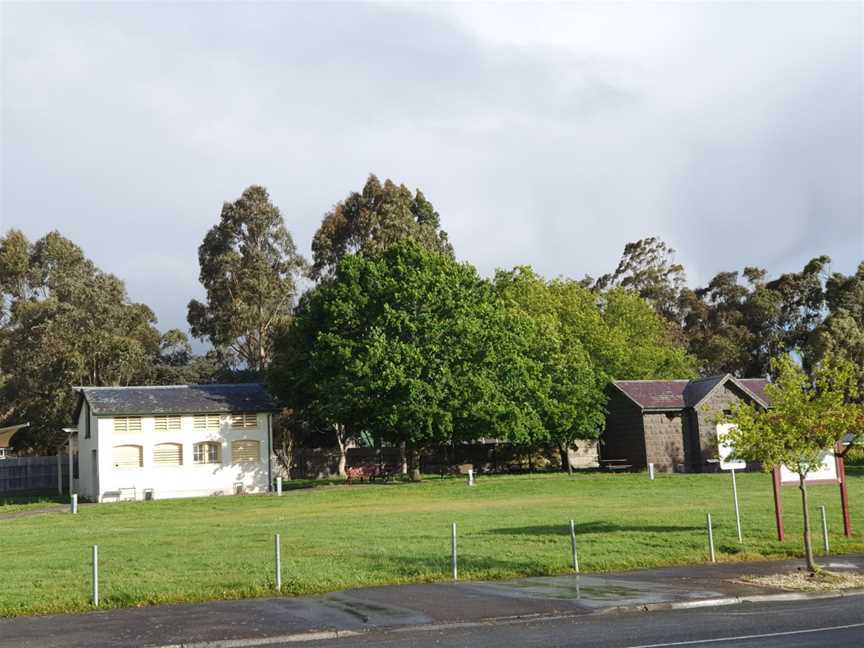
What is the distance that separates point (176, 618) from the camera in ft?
51.2

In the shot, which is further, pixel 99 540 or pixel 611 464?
pixel 611 464

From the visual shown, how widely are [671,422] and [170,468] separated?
2878 cm

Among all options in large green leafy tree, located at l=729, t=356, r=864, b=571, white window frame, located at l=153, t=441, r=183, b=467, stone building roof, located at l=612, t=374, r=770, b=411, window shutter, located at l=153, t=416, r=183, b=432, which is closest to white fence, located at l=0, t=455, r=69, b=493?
white window frame, located at l=153, t=441, r=183, b=467

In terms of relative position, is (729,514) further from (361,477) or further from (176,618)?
(361,477)

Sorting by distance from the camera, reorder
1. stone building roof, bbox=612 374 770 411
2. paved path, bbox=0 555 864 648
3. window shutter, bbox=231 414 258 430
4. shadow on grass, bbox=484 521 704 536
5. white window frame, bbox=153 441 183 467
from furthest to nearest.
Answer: stone building roof, bbox=612 374 770 411 < window shutter, bbox=231 414 258 430 < white window frame, bbox=153 441 183 467 < shadow on grass, bbox=484 521 704 536 < paved path, bbox=0 555 864 648

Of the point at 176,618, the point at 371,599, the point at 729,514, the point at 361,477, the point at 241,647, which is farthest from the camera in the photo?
the point at 361,477

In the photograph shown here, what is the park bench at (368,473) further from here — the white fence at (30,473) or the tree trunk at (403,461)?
the white fence at (30,473)

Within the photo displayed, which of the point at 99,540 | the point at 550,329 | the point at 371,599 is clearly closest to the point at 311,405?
the point at 550,329

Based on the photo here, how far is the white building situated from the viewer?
50531 mm

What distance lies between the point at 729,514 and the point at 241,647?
20051mm

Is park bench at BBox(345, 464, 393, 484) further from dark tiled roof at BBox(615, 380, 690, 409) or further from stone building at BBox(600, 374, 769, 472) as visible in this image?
dark tiled roof at BBox(615, 380, 690, 409)

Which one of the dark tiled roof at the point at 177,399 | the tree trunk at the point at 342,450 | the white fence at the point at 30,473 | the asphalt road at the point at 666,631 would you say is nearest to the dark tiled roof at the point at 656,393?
the tree trunk at the point at 342,450

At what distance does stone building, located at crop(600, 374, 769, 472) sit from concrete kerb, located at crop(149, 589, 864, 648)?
135 feet

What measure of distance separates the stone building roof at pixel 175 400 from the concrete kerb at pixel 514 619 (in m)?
38.6
